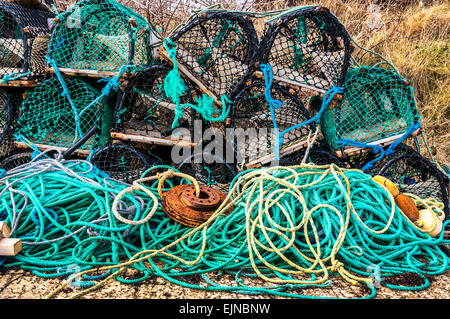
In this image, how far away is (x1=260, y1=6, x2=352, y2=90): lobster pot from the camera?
2.70m

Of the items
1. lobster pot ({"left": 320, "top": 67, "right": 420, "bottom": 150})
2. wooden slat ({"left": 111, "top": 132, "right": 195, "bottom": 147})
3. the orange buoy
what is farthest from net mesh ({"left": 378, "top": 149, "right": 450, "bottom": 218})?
wooden slat ({"left": 111, "top": 132, "right": 195, "bottom": 147})

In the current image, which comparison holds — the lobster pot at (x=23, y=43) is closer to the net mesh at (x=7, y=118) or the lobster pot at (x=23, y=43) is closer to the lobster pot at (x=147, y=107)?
the net mesh at (x=7, y=118)

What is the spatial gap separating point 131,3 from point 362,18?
4072 mm

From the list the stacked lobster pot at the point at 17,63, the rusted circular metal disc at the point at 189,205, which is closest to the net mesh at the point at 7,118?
the stacked lobster pot at the point at 17,63

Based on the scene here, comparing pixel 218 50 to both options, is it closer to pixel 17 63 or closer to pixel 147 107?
pixel 147 107

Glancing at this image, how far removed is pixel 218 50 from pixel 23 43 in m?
1.82

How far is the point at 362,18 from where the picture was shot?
6004mm

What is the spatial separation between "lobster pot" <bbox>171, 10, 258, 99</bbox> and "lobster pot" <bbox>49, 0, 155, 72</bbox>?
1.38 feet

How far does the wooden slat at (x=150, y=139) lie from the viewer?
9.18 feet

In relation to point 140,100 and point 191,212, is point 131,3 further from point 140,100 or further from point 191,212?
point 191,212

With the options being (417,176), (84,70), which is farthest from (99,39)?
(417,176)

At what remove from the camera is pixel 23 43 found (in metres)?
3.09

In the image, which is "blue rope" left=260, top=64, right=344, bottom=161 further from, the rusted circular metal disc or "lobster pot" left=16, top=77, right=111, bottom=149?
"lobster pot" left=16, top=77, right=111, bottom=149

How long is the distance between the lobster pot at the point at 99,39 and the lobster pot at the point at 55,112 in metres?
0.23
